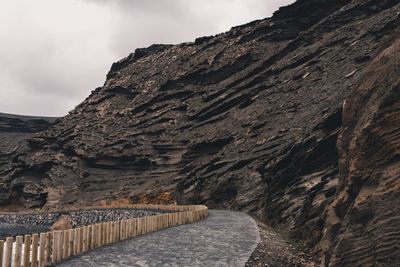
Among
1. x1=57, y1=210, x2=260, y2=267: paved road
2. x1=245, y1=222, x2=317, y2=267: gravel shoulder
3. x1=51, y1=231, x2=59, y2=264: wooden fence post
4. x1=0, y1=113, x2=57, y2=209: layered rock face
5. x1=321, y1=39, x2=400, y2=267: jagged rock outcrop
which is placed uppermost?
x1=0, y1=113, x2=57, y2=209: layered rock face

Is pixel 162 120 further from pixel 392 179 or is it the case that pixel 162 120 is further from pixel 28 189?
pixel 392 179

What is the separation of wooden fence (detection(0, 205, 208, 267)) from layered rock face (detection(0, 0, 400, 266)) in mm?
8407

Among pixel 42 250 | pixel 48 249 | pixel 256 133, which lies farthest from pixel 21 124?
pixel 42 250

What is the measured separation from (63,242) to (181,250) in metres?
4.58

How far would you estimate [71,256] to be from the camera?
14.6 meters

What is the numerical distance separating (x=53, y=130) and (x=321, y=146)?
6936cm

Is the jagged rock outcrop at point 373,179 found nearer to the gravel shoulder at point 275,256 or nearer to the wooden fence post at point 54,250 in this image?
the gravel shoulder at point 275,256

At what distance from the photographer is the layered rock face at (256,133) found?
14.7 m

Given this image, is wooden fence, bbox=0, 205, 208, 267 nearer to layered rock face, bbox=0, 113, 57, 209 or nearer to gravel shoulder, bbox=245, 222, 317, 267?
gravel shoulder, bbox=245, 222, 317, 267

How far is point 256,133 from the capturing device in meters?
47.2

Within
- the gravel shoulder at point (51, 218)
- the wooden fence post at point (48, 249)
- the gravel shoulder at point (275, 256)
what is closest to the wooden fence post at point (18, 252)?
the wooden fence post at point (48, 249)

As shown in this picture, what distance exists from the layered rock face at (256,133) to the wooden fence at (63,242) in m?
8.41

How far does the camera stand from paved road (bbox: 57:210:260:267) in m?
14.2

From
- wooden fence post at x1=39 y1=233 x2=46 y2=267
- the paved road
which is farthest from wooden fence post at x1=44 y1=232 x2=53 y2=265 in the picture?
the paved road
